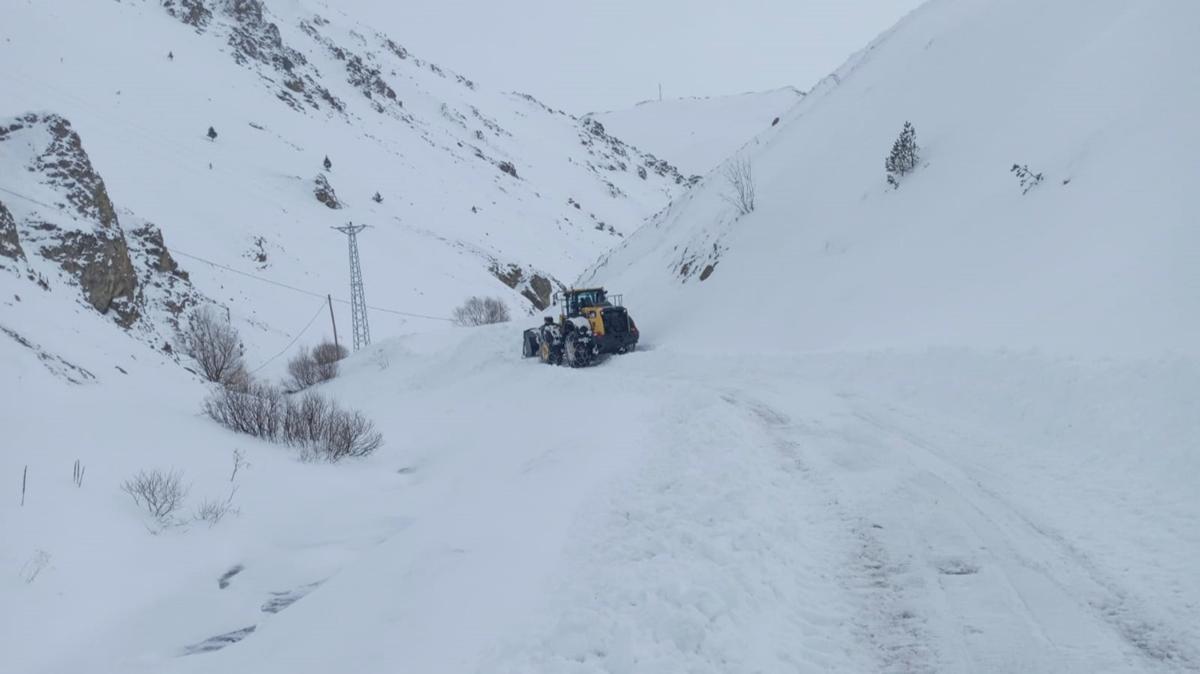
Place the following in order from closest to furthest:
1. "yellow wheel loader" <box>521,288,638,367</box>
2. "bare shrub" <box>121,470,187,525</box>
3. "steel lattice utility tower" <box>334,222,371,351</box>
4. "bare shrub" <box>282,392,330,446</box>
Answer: "bare shrub" <box>121,470,187,525</box>, "bare shrub" <box>282,392,330,446</box>, "yellow wheel loader" <box>521,288,638,367</box>, "steel lattice utility tower" <box>334,222,371,351</box>

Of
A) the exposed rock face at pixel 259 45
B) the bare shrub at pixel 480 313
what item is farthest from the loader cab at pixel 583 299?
the exposed rock face at pixel 259 45

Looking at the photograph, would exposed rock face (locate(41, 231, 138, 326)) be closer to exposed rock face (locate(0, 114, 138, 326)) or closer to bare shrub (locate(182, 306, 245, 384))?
exposed rock face (locate(0, 114, 138, 326))

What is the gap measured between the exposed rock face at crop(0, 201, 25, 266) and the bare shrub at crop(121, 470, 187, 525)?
11.6m

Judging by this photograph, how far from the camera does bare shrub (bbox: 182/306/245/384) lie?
2762 centimetres

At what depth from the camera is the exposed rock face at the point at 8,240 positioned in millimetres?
16812

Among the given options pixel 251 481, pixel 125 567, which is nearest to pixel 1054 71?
pixel 251 481

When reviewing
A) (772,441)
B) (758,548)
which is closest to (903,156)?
(772,441)

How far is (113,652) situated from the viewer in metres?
6.39

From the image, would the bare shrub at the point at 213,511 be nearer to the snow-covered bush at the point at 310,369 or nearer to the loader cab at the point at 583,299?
the loader cab at the point at 583,299

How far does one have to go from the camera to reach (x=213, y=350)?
27984 millimetres

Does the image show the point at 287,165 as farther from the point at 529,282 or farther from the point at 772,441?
the point at 772,441

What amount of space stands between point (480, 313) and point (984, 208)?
35184mm

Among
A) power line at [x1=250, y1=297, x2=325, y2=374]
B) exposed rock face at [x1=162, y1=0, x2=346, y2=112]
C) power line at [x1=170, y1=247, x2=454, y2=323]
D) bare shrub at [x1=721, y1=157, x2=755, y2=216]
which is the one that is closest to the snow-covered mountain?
bare shrub at [x1=721, y1=157, x2=755, y2=216]

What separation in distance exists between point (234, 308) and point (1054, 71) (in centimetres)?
3961
